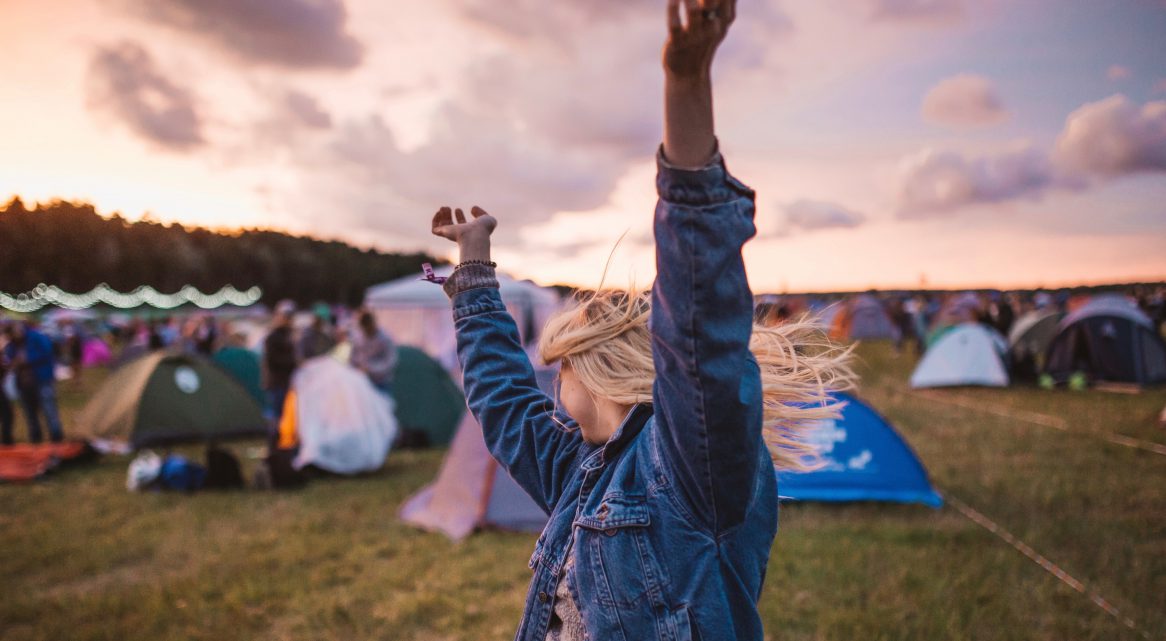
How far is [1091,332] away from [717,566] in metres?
16.9

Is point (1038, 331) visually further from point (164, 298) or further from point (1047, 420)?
point (164, 298)

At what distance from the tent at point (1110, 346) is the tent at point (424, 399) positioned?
1295cm

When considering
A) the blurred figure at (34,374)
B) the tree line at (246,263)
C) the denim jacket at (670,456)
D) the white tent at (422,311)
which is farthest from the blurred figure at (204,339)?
the tree line at (246,263)

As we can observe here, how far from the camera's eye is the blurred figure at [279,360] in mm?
8328

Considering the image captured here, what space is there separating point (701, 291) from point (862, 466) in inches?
238

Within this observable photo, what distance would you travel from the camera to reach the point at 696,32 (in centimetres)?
80

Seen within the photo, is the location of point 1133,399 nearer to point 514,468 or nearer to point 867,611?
point 867,611

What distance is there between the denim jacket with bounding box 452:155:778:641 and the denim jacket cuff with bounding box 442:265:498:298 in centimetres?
2

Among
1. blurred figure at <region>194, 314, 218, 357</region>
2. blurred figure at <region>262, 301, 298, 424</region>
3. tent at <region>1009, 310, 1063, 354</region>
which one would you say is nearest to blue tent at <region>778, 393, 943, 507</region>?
blurred figure at <region>262, 301, 298, 424</region>

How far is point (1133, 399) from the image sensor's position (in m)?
11.9

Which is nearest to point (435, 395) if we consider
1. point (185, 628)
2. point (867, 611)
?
point (185, 628)

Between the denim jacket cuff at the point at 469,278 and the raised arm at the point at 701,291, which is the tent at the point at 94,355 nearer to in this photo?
the denim jacket cuff at the point at 469,278

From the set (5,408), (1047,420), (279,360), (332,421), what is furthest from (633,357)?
(5,408)

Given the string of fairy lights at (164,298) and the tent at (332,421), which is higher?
the string of fairy lights at (164,298)
